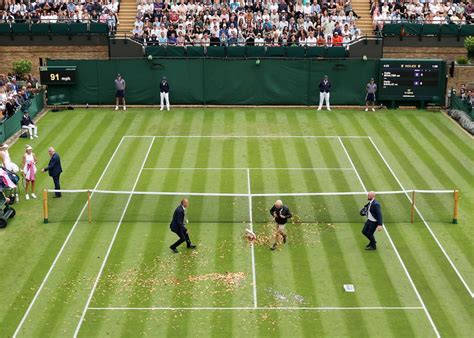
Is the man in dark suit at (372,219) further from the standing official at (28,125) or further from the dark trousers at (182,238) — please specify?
the standing official at (28,125)

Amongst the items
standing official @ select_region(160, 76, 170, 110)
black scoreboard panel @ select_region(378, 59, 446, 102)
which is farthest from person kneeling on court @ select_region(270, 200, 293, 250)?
black scoreboard panel @ select_region(378, 59, 446, 102)

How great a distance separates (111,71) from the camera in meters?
45.9

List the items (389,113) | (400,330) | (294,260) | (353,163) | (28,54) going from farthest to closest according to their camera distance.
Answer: (28,54), (389,113), (353,163), (294,260), (400,330)

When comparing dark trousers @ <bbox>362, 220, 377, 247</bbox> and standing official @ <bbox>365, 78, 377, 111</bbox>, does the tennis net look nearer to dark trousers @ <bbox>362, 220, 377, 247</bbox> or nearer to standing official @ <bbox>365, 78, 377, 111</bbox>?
dark trousers @ <bbox>362, 220, 377, 247</bbox>

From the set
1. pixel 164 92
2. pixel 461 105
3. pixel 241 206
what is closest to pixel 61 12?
pixel 164 92

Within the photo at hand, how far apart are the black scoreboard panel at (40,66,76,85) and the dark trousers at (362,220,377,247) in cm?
2484

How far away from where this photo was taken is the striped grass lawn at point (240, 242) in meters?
21.8

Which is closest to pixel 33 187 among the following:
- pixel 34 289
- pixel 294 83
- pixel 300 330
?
pixel 34 289

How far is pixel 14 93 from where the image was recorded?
140 ft

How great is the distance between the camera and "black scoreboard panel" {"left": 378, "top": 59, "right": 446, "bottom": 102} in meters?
45.2

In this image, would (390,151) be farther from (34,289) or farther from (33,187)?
(34,289)

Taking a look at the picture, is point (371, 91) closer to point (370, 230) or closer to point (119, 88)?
point (119, 88)

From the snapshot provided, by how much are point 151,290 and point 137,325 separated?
2.08 metres

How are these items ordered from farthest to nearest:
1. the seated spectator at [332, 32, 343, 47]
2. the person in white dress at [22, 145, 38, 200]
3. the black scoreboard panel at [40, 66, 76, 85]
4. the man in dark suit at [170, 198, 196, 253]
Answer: the seated spectator at [332, 32, 343, 47] → the black scoreboard panel at [40, 66, 76, 85] → the person in white dress at [22, 145, 38, 200] → the man in dark suit at [170, 198, 196, 253]
